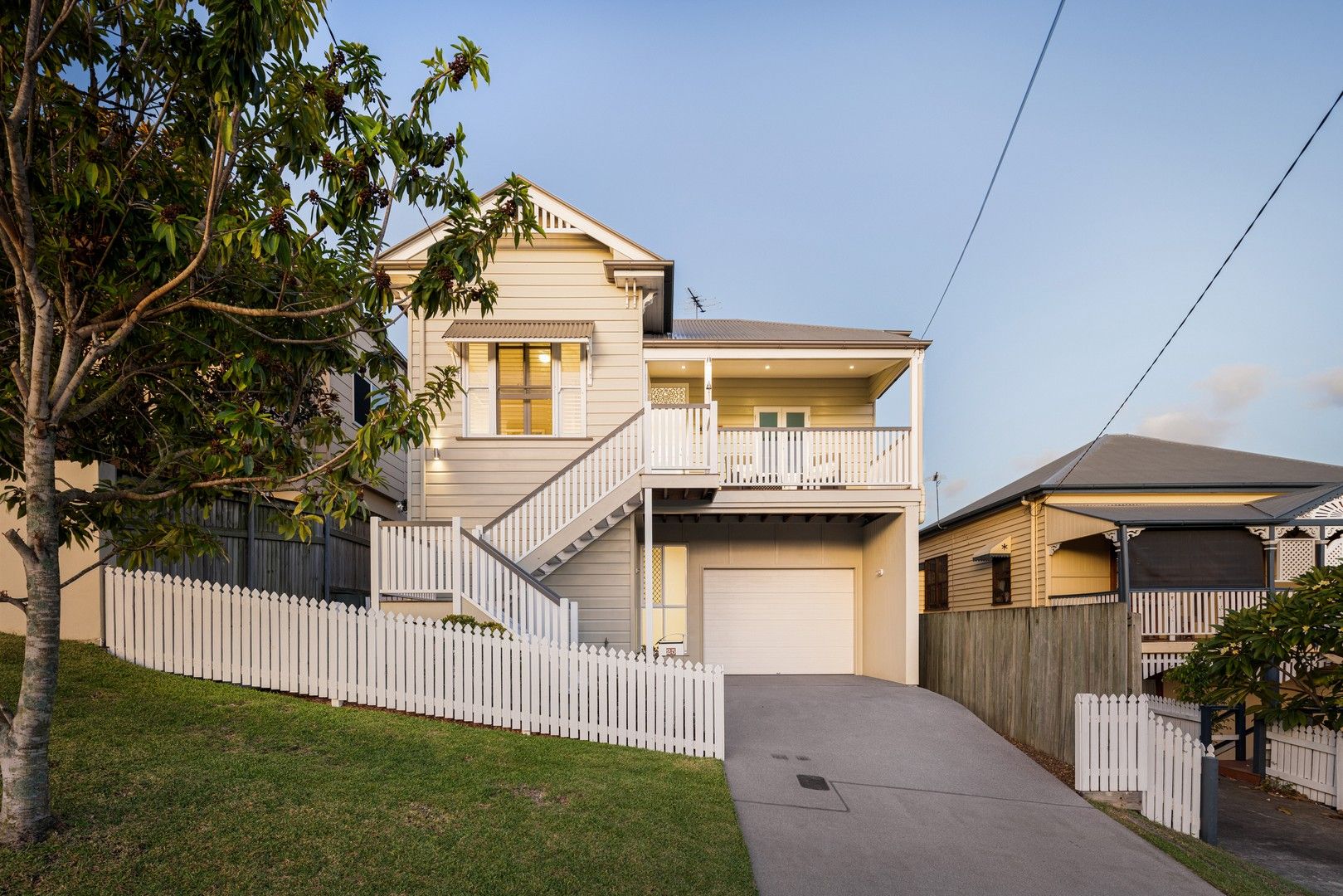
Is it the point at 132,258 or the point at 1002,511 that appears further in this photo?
the point at 1002,511

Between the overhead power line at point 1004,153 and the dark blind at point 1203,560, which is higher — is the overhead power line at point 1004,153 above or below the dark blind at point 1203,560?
Result: above

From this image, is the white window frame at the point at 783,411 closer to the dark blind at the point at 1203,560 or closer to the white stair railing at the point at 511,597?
the dark blind at the point at 1203,560

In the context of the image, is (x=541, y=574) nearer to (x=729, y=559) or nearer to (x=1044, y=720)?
(x=729, y=559)

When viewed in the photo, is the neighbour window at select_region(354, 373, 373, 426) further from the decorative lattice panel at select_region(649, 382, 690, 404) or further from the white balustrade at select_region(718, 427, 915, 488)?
the white balustrade at select_region(718, 427, 915, 488)

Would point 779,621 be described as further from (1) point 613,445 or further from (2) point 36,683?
(2) point 36,683

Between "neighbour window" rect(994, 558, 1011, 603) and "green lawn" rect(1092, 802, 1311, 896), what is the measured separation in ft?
38.6

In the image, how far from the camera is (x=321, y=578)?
47.1ft

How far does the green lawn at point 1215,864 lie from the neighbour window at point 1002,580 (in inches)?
463

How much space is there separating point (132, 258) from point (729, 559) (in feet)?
39.8

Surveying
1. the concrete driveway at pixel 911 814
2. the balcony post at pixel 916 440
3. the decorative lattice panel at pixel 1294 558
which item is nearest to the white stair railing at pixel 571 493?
the concrete driveway at pixel 911 814

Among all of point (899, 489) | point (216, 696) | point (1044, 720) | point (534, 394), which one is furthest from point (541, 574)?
point (1044, 720)

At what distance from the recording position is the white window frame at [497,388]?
14.2 meters

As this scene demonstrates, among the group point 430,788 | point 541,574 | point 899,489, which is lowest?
point 430,788

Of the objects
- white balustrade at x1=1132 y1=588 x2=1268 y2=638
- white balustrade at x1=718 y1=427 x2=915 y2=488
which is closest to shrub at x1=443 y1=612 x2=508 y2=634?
white balustrade at x1=718 y1=427 x2=915 y2=488
